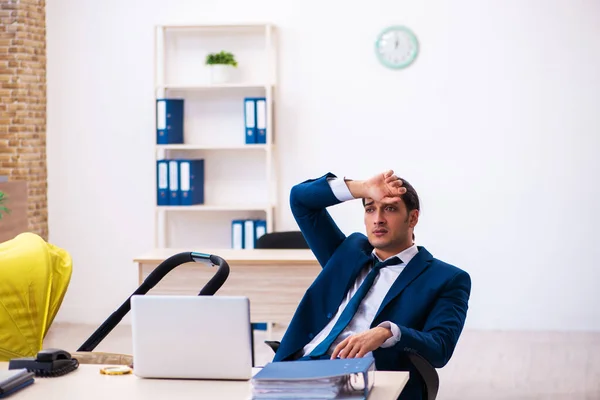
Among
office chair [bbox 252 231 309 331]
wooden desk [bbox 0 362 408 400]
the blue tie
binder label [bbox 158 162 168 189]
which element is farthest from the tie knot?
binder label [bbox 158 162 168 189]

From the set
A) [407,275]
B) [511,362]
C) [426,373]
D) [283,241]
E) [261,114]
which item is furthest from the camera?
[261,114]

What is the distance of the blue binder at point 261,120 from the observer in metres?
6.65

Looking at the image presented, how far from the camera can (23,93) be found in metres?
6.87

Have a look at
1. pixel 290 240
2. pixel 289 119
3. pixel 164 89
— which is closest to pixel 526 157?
pixel 289 119

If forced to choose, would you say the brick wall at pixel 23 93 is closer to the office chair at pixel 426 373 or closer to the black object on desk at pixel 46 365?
the black object on desk at pixel 46 365

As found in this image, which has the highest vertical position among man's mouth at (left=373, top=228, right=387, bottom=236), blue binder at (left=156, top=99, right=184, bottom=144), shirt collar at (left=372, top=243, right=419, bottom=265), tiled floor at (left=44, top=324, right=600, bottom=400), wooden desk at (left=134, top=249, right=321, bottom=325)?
blue binder at (left=156, top=99, right=184, bottom=144)

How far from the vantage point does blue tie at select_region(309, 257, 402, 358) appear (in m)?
3.07

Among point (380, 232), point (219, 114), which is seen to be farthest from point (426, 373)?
point (219, 114)

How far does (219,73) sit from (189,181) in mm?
811

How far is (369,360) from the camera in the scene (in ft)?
7.69

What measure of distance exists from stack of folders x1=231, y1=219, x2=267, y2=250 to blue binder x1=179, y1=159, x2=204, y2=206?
0.36m

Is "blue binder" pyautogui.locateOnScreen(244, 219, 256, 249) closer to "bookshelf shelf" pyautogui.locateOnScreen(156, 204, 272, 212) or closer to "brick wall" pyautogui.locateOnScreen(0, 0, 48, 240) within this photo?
"bookshelf shelf" pyautogui.locateOnScreen(156, 204, 272, 212)

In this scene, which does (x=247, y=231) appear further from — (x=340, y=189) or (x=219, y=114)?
(x=340, y=189)

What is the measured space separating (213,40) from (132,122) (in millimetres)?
876
